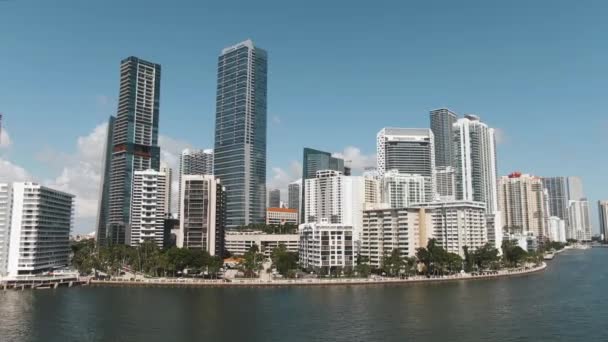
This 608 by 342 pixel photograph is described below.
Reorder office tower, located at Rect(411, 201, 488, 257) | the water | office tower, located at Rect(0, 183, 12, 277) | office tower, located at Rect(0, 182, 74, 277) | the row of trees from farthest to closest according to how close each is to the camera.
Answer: office tower, located at Rect(411, 201, 488, 257)
the row of trees
office tower, located at Rect(0, 182, 74, 277)
office tower, located at Rect(0, 183, 12, 277)
the water

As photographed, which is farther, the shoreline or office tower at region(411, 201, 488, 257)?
office tower at region(411, 201, 488, 257)

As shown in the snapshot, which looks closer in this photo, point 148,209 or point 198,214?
point 198,214

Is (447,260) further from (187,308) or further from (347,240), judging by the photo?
(187,308)

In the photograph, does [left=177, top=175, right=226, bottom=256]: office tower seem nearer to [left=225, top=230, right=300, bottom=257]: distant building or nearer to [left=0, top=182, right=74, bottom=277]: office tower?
[left=225, top=230, right=300, bottom=257]: distant building

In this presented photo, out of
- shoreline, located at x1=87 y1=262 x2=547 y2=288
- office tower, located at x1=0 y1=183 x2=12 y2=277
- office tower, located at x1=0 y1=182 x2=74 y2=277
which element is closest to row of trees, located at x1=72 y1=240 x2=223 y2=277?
shoreline, located at x1=87 y1=262 x2=547 y2=288

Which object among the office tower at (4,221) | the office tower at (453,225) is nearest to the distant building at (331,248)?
the office tower at (453,225)

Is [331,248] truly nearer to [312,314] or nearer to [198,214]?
[198,214]

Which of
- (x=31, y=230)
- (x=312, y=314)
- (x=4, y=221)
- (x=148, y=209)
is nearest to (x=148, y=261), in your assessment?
(x=31, y=230)

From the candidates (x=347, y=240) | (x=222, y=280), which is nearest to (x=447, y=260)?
(x=347, y=240)
